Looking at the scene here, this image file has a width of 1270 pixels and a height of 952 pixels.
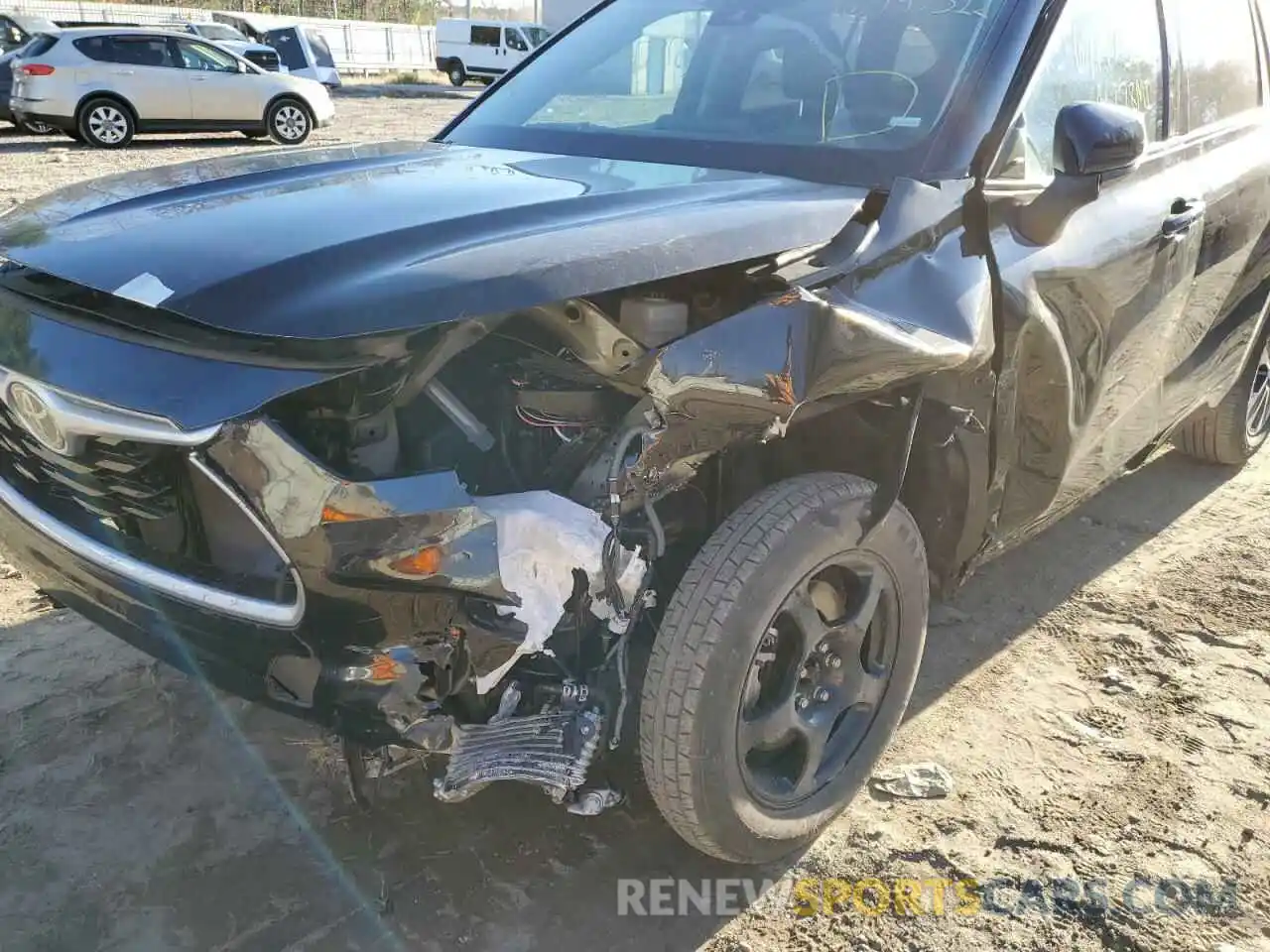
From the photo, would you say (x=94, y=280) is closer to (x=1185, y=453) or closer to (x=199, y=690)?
(x=199, y=690)

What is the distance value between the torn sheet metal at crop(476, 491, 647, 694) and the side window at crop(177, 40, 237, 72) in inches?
617

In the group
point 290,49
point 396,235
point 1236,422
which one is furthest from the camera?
point 290,49

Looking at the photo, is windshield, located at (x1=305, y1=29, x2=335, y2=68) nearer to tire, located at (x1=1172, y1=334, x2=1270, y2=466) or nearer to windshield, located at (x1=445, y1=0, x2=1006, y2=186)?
windshield, located at (x1=445, y1=0, x2=1006, y2=186)

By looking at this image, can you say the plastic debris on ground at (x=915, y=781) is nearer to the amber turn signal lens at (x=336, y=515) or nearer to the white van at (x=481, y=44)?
the amber turn signal lens at (x=336, y=515)

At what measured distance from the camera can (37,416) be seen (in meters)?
1.92

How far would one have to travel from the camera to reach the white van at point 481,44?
32844 mm

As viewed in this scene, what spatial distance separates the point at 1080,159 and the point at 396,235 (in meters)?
1.44

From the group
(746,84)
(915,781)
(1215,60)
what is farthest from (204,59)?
(915,781)

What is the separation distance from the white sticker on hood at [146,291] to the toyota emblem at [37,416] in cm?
27

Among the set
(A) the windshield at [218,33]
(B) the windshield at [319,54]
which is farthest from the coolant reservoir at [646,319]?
(B) the windshield at [319,54]

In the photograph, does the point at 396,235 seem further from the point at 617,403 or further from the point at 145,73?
the point at 145,73

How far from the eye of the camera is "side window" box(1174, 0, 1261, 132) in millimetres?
3115

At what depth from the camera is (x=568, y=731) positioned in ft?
6.24

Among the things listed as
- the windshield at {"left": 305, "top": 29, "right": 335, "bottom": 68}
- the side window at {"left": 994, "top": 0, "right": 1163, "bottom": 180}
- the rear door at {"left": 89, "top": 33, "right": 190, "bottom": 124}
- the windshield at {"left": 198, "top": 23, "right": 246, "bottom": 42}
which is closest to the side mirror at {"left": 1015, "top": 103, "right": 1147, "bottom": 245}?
the side window at {"left": 994, "top": 0, "right": 1163, "bottom": 180}
